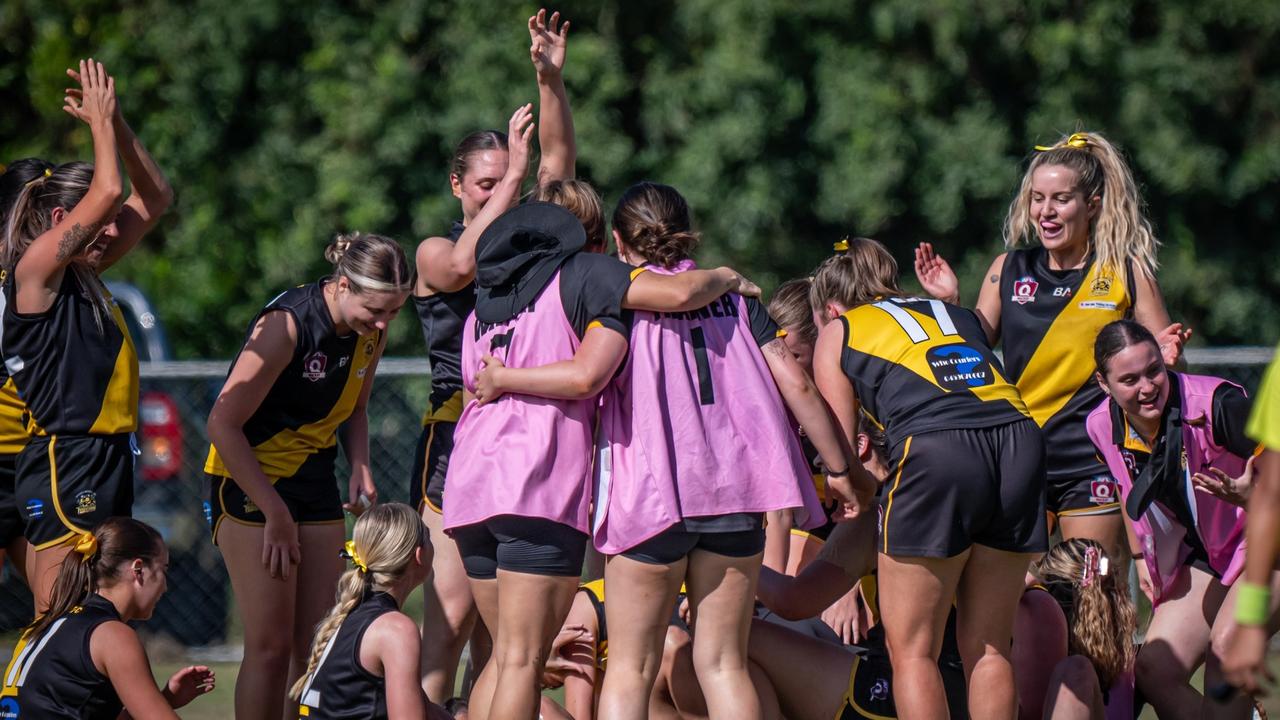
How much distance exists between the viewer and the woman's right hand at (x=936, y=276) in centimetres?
542

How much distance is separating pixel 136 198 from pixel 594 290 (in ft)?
6.15

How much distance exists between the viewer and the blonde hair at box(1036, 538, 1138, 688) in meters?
4.51

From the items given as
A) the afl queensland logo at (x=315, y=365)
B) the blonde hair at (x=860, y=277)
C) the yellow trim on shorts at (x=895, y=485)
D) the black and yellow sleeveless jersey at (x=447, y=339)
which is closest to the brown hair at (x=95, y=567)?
the afl queensland logo at (x=315, y=365)

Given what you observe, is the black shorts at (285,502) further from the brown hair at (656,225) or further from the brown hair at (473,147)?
the brown hair at (656,225)

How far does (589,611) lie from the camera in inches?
176

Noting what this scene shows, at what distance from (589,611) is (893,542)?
3.33 feet

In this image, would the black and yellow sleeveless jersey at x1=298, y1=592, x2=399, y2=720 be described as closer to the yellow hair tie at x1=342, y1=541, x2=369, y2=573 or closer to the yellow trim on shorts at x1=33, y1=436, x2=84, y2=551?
the yellow hair tie at x1=342, y1=541, x2=369, y2=573

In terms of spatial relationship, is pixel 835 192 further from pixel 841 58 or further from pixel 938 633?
pixel 938 633

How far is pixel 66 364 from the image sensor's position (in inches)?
176

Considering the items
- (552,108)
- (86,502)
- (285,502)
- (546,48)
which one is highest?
(546,48)

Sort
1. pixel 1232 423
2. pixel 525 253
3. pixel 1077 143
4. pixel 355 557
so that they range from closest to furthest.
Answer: pixel 525 253, pixel 355 557, pixel 1232 423, pixel 1077 143

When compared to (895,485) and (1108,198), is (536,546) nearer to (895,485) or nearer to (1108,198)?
(895,485)

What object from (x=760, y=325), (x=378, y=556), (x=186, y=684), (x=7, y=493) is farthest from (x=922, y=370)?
(x=7, y=493)

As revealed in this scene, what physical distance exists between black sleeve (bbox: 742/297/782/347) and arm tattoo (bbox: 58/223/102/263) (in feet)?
6.74
